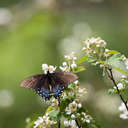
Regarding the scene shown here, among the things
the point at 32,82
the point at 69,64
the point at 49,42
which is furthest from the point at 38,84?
the point at 49,42

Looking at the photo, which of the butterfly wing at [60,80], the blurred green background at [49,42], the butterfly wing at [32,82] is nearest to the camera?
the butterfly wing at [60,80]

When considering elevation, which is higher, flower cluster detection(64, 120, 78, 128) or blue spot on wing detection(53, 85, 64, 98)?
blue spot on wing detection(53, 85, 64, 98)

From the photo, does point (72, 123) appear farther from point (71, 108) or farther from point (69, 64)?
point (69, 64)

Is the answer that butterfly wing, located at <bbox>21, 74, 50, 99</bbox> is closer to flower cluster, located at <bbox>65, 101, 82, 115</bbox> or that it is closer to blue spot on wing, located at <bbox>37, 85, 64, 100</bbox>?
blue spot on wing, located at <bbox>37, 85, 64, 100</bbox>

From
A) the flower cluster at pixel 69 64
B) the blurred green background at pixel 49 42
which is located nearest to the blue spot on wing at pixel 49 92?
the flower cluster at pixel 69 64

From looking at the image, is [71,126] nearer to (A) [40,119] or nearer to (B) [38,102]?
(A) [40,119]

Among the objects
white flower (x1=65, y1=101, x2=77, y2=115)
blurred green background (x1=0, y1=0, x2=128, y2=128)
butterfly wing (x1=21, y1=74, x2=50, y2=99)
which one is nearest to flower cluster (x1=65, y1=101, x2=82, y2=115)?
white flower (x1=65, y1=101, x2=77, y2=115)

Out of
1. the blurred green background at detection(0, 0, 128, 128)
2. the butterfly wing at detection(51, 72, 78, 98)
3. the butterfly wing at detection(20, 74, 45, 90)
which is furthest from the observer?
the blurred green background at detection(0, 0, 128, 128)

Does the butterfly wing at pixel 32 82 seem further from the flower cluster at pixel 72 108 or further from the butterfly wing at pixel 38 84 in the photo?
the flower cluster at pixel 72 108
